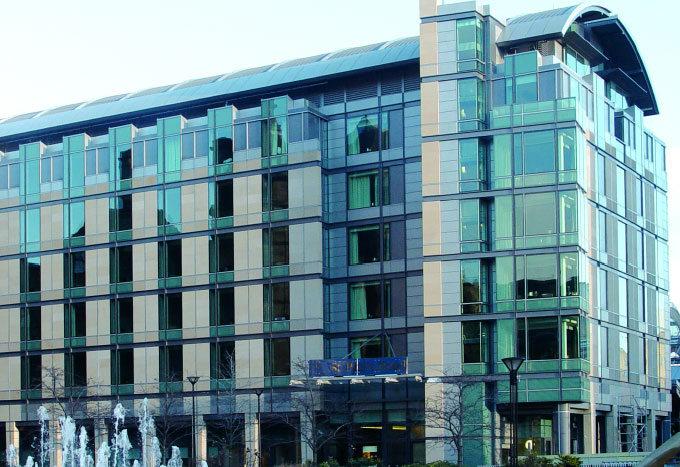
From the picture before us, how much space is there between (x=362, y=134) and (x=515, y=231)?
11.8 m

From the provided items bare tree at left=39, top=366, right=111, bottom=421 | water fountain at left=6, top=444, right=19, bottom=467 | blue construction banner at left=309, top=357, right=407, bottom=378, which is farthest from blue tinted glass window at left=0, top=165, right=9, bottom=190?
blue construction banner at left=309, top=357, right=407, bottom=378

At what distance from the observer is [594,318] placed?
60.5m

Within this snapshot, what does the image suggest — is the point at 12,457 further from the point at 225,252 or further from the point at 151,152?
the point at 151,152

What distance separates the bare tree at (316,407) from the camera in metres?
63.1

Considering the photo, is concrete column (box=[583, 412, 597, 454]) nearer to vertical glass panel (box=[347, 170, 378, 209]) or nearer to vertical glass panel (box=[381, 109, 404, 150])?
vertical glass panel (box=[347, 170, 378, 209])

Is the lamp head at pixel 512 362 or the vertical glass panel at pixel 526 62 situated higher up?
the vertical glass panel at pixel 526 62

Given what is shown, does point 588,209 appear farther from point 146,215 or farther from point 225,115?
point 146,215

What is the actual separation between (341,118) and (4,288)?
24.6 m

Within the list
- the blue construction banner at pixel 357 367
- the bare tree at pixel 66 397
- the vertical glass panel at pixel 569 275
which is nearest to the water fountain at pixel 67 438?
the bare tree at pixel 66 397

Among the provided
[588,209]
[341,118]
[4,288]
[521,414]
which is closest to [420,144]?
[341,118]

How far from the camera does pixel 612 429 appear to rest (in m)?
62.9

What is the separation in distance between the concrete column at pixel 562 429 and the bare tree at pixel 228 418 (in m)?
17.1

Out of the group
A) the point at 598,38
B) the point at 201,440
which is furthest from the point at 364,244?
the point at 598,38

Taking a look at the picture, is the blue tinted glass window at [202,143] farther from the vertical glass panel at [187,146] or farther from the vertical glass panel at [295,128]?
the vertical glass panel at [295,128]
